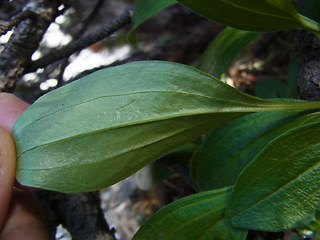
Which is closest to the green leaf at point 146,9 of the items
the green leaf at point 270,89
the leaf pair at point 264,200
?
the leaf pair at point 264,200

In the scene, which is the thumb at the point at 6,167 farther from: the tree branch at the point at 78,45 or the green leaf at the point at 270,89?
the green leaf at the point at 270,89

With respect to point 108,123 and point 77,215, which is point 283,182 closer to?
point 108,123

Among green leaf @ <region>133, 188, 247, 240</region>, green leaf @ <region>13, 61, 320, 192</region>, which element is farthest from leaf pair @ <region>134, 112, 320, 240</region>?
green leaf @ <region>13, 61, 320, 192</region>

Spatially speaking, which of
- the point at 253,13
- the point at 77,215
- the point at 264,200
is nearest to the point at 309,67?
the point at 253,13

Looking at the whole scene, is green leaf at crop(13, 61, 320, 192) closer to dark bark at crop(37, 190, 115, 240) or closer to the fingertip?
the fingertip

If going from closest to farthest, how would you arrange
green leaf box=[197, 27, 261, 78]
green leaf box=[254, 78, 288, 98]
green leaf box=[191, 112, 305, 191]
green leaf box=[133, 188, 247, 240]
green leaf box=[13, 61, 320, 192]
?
1. green leaf box=[13, 61, 320, 192]
2. green leaf box=[133, 188, 247, 240]
3. green leaf box=[191, 112, 305, 191]
4. green leaf box=[197, 27, 261, 78]
5. green leaf box=[254, 78, 288, 98]
